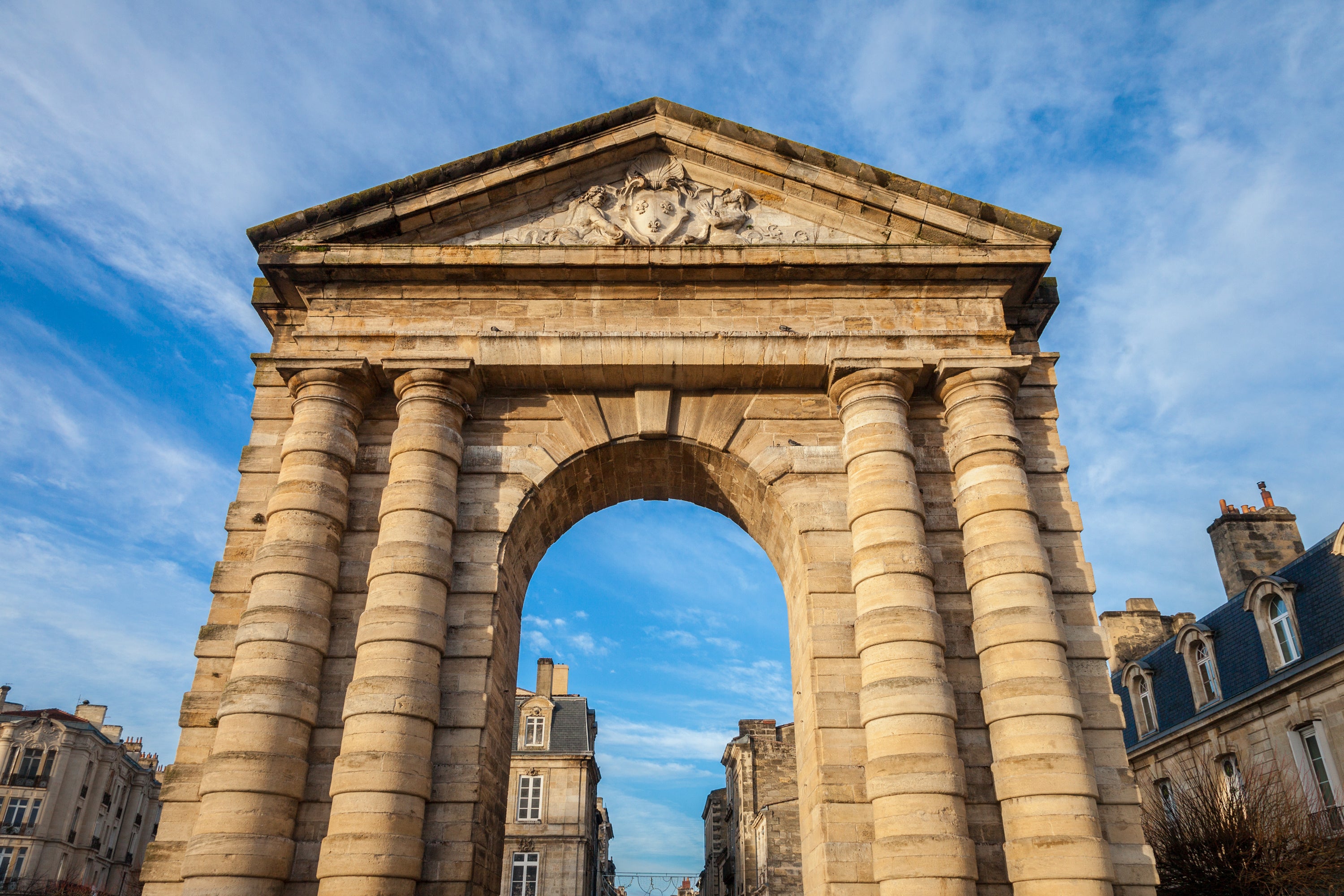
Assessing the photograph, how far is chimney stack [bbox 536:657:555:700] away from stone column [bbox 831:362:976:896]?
27.8 meters

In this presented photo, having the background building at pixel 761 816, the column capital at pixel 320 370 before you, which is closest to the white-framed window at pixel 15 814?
the background building at pixel 761 816

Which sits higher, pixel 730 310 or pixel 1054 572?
pixel 730 310

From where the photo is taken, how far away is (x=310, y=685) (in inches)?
433

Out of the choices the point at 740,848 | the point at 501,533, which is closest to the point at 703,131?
the point at 501,533

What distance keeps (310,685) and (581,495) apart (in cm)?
445

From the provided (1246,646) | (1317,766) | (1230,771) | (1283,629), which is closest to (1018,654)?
(1317,766)

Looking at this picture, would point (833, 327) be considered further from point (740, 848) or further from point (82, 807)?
point (82, 807)

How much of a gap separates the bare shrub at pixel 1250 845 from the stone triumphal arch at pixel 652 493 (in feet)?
21.8

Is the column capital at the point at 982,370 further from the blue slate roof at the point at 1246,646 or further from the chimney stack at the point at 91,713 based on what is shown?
the chimney stack at the point at 91,713

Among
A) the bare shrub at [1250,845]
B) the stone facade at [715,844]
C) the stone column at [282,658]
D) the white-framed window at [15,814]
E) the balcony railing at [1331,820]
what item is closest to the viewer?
the stone column at [282,658]

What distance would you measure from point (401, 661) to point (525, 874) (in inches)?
998

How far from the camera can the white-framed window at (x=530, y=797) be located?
34.1 metres

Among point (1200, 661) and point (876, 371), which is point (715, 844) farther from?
point (876, 371)

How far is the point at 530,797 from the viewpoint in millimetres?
34406
